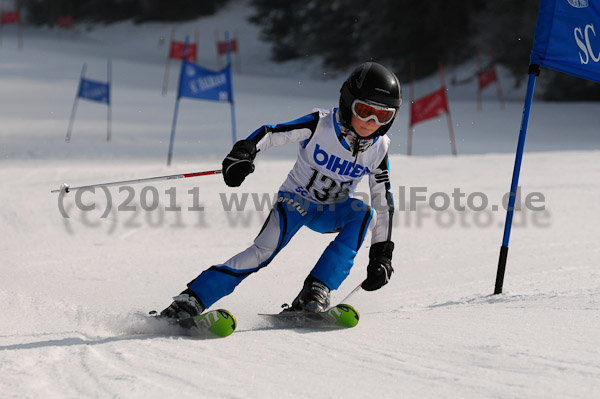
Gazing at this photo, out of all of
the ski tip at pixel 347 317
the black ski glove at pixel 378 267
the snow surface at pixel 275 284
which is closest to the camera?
the snow surface at pixel 275 284

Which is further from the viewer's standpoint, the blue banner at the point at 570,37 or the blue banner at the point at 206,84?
the blue banner at the point at 206,84

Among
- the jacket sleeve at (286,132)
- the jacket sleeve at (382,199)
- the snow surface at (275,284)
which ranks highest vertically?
the jacket sleeve at (286,132)

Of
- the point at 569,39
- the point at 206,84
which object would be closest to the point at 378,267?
the point at 569,39

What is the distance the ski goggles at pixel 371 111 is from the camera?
12.0ft

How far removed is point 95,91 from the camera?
14375 millimetres

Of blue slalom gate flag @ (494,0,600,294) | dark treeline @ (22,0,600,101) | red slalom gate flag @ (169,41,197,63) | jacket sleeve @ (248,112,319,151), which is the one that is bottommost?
jacket sleeve @ (248,112,319,151)

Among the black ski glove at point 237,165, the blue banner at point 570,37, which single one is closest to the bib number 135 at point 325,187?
the black ski glove at point 237,165

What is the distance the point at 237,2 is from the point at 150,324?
4176cm

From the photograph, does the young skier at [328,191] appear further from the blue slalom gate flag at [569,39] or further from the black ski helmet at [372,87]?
the blue slalom gate flag at [569,39]

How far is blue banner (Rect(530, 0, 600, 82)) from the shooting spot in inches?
169

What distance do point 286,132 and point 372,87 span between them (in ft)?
1.70

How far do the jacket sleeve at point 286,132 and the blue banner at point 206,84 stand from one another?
284 inches

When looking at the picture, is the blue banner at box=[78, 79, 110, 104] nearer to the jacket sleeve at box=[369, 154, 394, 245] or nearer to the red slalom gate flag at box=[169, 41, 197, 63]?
the red slalom gate flag at box=[169, 41, 197, 63]

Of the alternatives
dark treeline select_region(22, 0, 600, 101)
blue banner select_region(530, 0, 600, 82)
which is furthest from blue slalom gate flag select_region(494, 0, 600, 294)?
dark treeline select_region(22, 0, 600, 101)
